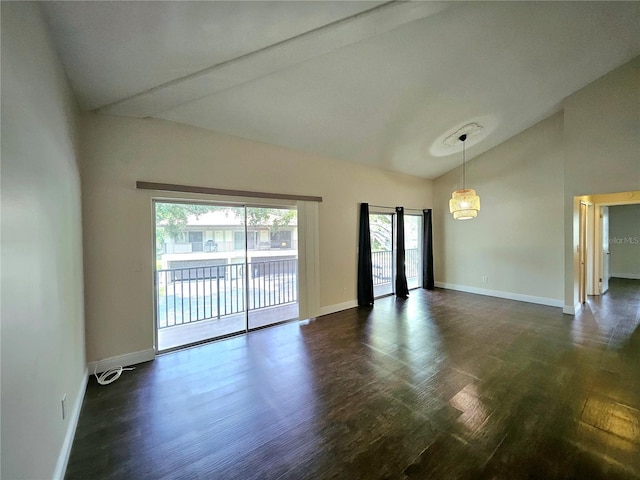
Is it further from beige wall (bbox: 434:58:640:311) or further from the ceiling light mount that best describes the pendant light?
beige wall (bbox: 434:58:640:311)

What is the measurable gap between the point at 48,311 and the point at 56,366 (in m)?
0.39

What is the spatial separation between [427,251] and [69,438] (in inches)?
260

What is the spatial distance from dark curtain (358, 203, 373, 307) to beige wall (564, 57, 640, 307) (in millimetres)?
3283

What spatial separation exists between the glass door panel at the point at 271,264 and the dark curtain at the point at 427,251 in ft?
11.5

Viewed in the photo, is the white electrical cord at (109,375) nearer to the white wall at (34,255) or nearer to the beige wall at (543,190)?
the white wall at (34,255)

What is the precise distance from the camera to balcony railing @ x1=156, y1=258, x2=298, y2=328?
3867mm

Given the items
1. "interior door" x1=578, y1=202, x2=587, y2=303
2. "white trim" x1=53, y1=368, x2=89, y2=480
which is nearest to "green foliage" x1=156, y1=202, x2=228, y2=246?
"white trim" x1=53, y1=368, x2=89, y2=480

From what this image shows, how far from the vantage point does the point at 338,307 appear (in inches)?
194

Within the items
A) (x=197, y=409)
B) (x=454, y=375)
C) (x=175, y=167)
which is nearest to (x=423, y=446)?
(x=454, y=375)

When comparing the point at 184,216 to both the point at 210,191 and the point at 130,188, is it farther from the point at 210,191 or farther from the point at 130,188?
the point at 130,188

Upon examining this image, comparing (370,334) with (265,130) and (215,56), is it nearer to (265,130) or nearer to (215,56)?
(265,130)

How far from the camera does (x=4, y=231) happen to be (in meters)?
1.07

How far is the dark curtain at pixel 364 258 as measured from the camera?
5.16 meters

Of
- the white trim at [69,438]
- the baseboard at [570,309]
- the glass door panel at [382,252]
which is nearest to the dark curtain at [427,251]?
the glass door panel at [382,252]
